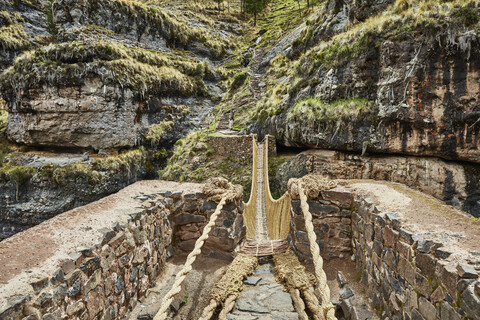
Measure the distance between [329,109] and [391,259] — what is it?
720 cm

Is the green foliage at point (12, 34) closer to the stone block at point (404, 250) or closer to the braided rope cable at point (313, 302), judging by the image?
the braided rope cable at point (313, 302)

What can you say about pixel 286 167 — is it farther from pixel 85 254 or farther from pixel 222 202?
pixel 85 254

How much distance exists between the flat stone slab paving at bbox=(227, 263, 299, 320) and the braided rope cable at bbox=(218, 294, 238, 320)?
43mm

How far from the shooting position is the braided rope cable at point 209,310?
2.42 metres

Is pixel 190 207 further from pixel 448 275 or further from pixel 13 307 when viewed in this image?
pixel 448 275

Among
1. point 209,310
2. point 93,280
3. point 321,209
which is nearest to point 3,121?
point 93,280

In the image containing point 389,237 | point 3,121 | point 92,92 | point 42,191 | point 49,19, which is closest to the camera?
point 389,237

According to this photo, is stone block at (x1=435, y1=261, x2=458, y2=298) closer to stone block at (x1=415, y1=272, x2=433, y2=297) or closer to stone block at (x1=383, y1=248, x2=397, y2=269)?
stone block at (x1=415, y1=272, x2=433, y2=297)

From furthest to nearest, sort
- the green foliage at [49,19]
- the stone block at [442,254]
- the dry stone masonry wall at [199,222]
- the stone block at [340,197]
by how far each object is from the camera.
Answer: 1. the green foliage at [49,19]
2. the dry stone masonry wall at [199,222]
3. the stone block at [340,197]
4. the stone block at [442,254]

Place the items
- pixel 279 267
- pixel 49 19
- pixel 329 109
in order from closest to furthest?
pixel 279 267, pixel 329 109, pixel 49 19

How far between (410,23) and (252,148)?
22.6 ft

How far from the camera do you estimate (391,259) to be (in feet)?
7.38

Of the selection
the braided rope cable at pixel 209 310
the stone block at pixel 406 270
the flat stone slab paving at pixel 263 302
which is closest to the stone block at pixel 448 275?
the stone block at pixel 406 270

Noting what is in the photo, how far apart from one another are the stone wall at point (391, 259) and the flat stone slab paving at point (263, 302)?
0.80 m
